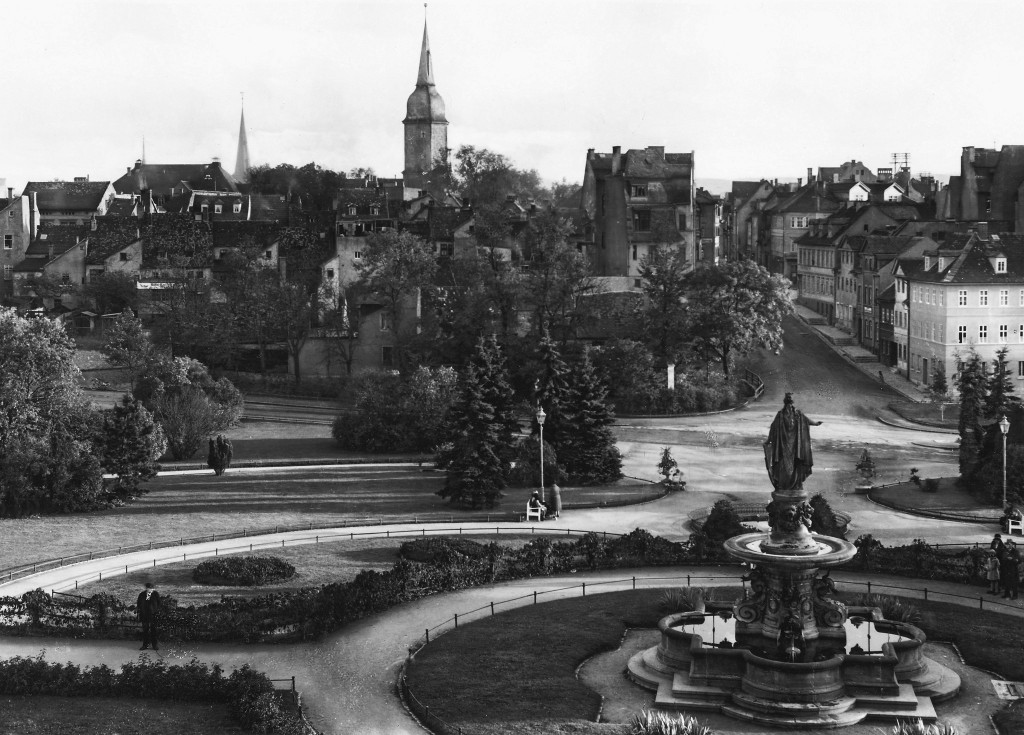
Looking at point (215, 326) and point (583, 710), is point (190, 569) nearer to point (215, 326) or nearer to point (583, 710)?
point (583, 710)

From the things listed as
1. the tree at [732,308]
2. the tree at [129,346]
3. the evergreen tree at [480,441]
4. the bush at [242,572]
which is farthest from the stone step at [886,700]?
the tree at [732,308]

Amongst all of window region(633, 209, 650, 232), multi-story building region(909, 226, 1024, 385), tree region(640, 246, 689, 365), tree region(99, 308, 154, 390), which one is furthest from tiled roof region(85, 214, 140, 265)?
multi-story building region(909, 226, 1024, 385)

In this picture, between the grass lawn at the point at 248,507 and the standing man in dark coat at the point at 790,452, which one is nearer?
the standing man in dark coat at the point at 790,452

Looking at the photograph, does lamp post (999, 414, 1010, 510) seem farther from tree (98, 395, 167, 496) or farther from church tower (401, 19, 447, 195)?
church tower (401, 19, 447, 195)

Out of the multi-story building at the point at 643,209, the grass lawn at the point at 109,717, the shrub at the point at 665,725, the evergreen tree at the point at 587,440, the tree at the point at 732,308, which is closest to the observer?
the shrub at the point at 665,725

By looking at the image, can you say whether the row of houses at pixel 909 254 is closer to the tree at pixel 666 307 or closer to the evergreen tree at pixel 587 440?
the tree at pixel 666 307

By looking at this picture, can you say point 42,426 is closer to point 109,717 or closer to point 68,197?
point 109,717
